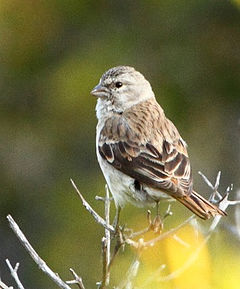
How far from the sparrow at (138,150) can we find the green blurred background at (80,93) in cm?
477

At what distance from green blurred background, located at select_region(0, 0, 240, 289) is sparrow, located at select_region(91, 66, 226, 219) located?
4.77 m

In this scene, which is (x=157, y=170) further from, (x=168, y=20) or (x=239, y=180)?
(x=168, y=20)

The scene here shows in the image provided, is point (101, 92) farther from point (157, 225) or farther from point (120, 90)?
point (157, 225)

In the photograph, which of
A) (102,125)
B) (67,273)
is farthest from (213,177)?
(102,125)

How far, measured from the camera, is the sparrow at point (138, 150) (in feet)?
22.1

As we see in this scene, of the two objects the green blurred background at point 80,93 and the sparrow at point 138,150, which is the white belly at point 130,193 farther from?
the green blurred background at point 80,93

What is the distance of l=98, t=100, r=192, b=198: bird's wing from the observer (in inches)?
266

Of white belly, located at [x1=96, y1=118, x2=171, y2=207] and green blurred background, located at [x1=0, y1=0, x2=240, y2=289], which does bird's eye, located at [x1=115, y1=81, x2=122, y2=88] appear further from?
→ green blurred background, located at [x1=0, y1=0, x2=240, y2=289]

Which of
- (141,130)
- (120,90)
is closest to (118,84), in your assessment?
(120,90)

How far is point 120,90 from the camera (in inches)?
306

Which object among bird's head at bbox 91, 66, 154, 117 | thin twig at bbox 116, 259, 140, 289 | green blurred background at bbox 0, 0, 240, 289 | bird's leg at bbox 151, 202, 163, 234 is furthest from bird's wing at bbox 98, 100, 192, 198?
green blurred background at bbox 0, 0, 240, 289

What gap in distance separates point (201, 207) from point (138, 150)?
32.4 inches

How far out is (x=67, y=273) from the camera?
1262 centimetres

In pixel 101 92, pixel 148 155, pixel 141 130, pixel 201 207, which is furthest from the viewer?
pixel 101 92
